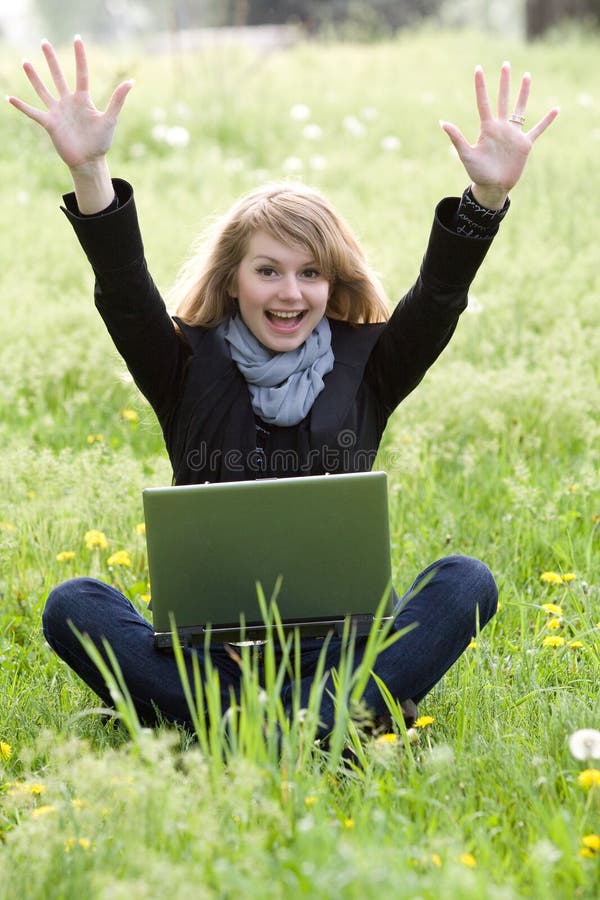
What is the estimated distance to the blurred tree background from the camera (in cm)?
1516

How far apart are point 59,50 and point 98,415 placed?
10095 millimetres

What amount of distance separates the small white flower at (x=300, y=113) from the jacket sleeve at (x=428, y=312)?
615 centimetres

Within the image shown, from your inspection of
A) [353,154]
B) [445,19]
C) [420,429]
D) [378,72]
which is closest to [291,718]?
[420,429]

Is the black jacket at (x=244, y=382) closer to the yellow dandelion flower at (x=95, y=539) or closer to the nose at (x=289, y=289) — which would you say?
the nose at (x=289, y=289)

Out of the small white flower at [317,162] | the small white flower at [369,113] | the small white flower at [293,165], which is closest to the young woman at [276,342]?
the small white flower at [293,165]

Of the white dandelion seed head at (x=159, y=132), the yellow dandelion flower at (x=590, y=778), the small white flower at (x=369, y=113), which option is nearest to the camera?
the yellow dandelion flower at (x=590, y=778)

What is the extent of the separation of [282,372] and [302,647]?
62cm

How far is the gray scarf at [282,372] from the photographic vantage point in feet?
9.05

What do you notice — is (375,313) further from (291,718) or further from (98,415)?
(98,415)

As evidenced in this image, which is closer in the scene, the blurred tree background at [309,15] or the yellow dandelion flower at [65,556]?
the yellow dandelion flower at [65,556]

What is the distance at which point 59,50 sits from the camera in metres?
13.4

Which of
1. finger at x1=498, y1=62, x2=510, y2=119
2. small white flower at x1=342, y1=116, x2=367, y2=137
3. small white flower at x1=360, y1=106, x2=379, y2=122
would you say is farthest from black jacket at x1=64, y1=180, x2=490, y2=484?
small white flower at x1=360, y1=106, x2=379, y2=122

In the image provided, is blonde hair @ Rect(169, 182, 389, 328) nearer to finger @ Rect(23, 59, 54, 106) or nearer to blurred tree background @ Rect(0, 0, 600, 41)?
finger @ Rect(23, 59, 54, 106)

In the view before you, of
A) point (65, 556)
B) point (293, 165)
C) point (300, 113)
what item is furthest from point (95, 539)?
point (300, 113)
